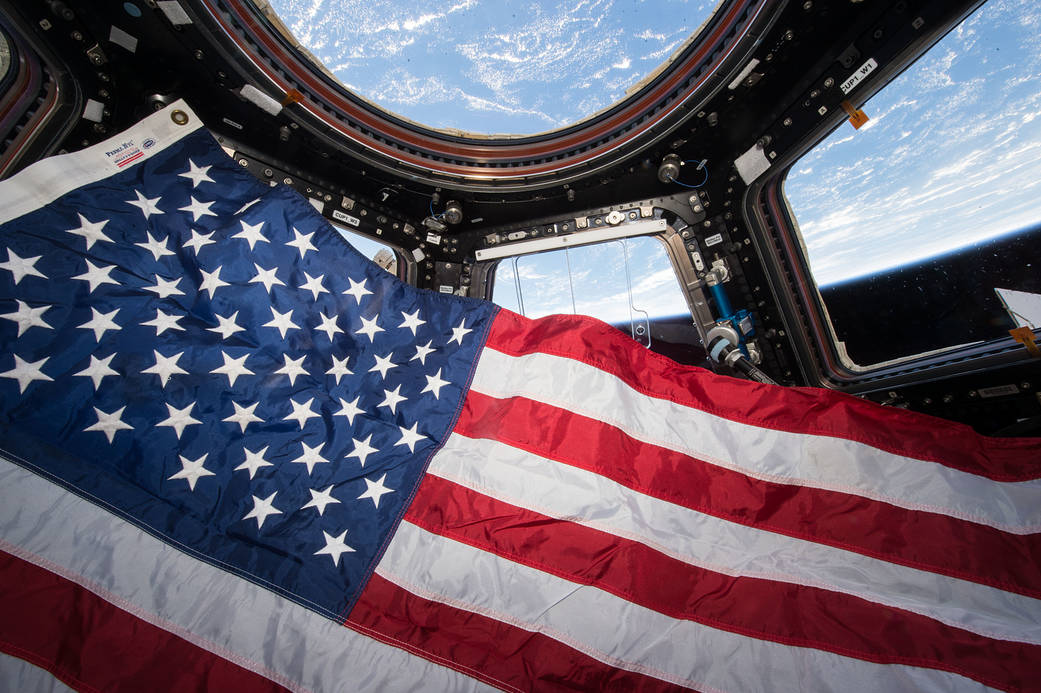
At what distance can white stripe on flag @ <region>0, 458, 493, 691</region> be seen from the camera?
1.40 metres

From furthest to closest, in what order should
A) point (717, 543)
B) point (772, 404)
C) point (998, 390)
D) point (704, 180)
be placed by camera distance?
point (704, 180) < point (998, 390) < point (772, 404) < point (717, 543)

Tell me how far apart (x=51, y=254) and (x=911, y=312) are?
36.1 metres

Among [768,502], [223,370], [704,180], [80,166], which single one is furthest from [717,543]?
[80,166]

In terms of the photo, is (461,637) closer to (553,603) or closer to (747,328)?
(553,603)

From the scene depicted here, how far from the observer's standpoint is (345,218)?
12.9 ft

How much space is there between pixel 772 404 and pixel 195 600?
3020 mm

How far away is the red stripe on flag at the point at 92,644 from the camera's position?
1229 mm

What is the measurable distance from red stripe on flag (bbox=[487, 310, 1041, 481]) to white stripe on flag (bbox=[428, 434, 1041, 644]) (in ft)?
2.03

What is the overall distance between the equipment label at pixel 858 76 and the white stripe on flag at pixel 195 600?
4.07 m

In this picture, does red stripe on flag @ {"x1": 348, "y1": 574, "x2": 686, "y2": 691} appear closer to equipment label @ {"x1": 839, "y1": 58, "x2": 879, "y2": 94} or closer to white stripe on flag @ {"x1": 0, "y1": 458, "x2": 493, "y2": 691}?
white stripe on flag @ {"x1": 0, "y1": 458, "x2": 493, "y2": 691}

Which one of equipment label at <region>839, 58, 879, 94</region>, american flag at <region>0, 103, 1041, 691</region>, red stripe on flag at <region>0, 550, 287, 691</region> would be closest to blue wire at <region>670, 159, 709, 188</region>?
equipment label at <region>839, 58, 879, 94</region>

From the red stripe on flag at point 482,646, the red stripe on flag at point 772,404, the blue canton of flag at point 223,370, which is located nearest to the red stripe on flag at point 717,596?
the red stripe on flag at point 482,646

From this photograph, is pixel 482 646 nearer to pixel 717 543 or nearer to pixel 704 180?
pixel 717 543

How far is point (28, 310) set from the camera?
1681mm
